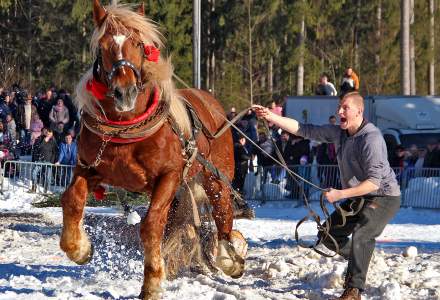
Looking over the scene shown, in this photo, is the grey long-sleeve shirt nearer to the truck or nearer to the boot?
the boot

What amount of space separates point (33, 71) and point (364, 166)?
117ft

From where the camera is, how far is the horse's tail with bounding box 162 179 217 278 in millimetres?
8625

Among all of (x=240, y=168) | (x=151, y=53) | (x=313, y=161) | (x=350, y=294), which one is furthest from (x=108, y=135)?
(x=313, y=161)

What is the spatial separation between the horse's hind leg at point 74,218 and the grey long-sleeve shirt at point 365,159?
2051 millimetres

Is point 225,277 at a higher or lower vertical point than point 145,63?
lower

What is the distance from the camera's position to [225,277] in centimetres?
857

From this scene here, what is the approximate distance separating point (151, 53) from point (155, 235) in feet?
4.58

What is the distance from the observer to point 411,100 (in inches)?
829

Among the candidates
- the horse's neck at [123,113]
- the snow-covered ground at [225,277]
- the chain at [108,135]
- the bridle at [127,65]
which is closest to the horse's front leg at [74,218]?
the chain at [108,135]

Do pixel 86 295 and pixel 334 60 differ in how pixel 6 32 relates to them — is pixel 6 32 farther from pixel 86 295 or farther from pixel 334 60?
pixel 86 295

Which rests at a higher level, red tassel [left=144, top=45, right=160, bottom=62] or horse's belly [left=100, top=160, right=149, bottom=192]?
red tassel [left=144, top=45, right=160, bottom=62]

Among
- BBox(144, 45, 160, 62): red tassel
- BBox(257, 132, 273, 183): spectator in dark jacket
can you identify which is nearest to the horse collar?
BBox(144, 45, 160, 62): red tassel

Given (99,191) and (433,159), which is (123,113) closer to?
(99,191)

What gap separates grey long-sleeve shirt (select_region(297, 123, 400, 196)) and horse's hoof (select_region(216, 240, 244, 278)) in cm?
157
